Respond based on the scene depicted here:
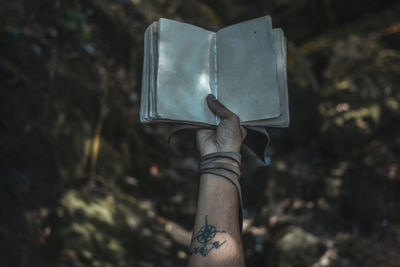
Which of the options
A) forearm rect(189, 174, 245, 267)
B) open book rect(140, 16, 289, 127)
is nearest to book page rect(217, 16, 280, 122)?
open book rect(140, 16, 289, 127)

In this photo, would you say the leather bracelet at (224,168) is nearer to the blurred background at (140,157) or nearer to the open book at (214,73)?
the open book at (214,73)

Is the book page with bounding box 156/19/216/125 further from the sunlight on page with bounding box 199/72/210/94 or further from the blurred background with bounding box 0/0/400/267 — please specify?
the blurred background with bounding box 0/0/400/267

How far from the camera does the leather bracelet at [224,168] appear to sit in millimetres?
1459

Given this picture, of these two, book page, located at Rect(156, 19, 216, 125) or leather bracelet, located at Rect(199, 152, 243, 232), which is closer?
leather bracelet, located at Rect(199, 152, 243, 232)

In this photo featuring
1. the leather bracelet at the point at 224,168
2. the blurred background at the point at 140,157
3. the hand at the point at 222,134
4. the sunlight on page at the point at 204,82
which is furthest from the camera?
the blurred background at the point at 140,157

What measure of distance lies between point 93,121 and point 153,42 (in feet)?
9.99

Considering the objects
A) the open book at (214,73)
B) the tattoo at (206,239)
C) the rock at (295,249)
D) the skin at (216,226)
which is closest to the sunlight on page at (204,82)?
the open book at (214,73)

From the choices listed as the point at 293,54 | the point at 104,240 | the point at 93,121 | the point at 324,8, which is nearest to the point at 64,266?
the point at 104,240

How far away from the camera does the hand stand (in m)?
1.57

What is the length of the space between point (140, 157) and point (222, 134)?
3578 mm

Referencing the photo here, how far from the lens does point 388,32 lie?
6453 millimetres

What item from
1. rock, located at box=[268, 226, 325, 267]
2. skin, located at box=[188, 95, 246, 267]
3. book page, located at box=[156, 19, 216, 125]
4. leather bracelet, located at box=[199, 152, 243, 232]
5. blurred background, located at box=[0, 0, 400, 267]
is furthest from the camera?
rock, located at box=[268, 226, 325, 267]

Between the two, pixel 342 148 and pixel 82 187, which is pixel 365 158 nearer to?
pixel 342 148

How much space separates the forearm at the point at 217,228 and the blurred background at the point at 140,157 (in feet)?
7.56
